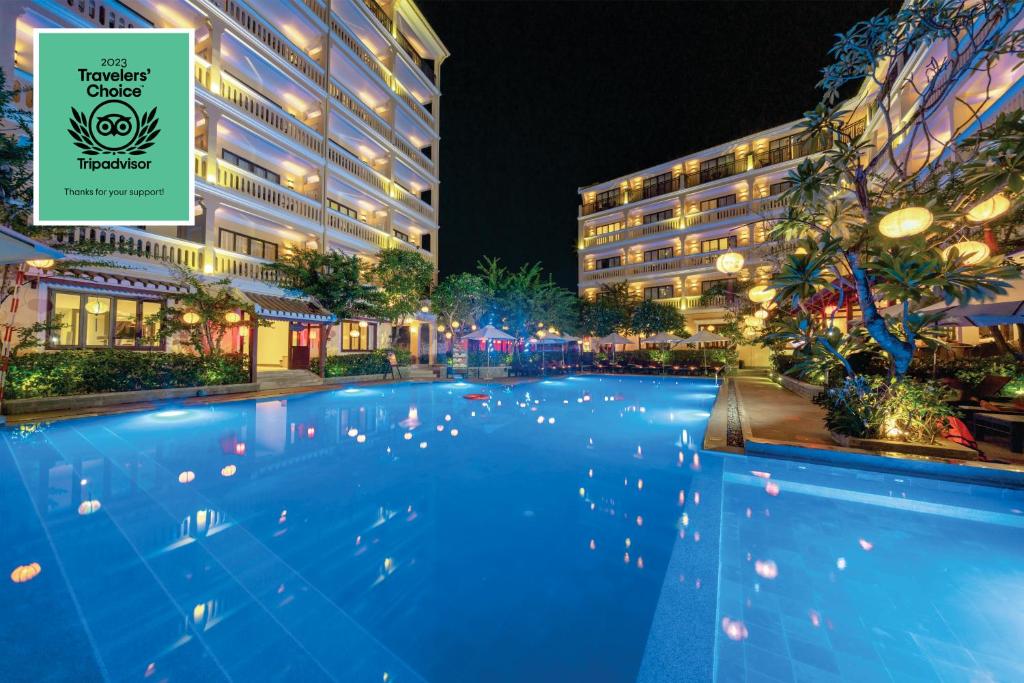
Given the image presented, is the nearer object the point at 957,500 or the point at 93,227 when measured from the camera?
the point at 957,500

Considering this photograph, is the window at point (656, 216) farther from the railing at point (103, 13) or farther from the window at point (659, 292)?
the railing at point (103, 13)

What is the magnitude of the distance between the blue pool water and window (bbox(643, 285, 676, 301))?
28.6 metres

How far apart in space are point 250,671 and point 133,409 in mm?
11206

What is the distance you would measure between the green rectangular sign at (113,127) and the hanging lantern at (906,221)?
376 inches

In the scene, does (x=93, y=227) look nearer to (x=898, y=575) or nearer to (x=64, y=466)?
(x=64, y=466)

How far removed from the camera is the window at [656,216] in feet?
112

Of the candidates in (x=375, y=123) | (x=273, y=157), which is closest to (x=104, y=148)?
(x=273, y=157)

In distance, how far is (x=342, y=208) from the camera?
23.1 metres

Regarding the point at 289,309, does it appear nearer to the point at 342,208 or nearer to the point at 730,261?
the point at 342,208

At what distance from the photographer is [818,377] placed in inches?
264

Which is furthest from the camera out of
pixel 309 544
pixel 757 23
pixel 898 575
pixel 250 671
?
pixel 757 23

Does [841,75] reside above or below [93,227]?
above

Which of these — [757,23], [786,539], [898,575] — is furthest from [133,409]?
[757,23]

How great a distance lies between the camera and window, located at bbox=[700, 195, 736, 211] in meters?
31.1
